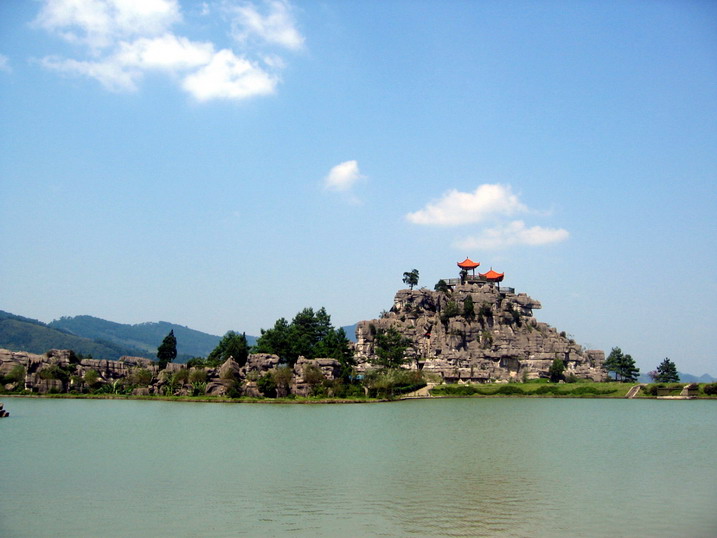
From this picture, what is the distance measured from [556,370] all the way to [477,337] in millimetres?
13018

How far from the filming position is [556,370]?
87.6m

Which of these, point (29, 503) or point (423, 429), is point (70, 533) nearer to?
point (29, 503)

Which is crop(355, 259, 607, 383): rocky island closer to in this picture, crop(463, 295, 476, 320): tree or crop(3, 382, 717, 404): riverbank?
crop(463, 295, 476, 320): tree

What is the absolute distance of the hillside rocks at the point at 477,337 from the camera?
91625 millimetres

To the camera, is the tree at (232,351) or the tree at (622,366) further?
the tree at (622,366)

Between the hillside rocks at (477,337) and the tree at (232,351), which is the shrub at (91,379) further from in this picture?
the hillside rocks at (477,337)

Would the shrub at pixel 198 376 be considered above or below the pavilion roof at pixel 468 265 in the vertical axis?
below

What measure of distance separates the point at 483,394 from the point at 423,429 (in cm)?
4358

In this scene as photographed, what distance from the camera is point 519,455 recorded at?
26.5 meters

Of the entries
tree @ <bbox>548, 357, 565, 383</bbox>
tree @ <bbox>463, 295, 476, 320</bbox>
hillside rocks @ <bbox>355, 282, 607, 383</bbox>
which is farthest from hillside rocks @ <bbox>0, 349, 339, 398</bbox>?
tree @ <bbox>548, 357, 565, 383</bbox>

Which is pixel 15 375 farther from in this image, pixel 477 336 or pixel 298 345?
pixel 477 336

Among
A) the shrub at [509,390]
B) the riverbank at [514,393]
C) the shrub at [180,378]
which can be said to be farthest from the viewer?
the shrub at [509,390]

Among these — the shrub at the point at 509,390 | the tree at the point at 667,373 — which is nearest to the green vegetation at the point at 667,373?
the tree at the point at 667,373

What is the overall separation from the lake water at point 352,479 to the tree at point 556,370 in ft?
159
